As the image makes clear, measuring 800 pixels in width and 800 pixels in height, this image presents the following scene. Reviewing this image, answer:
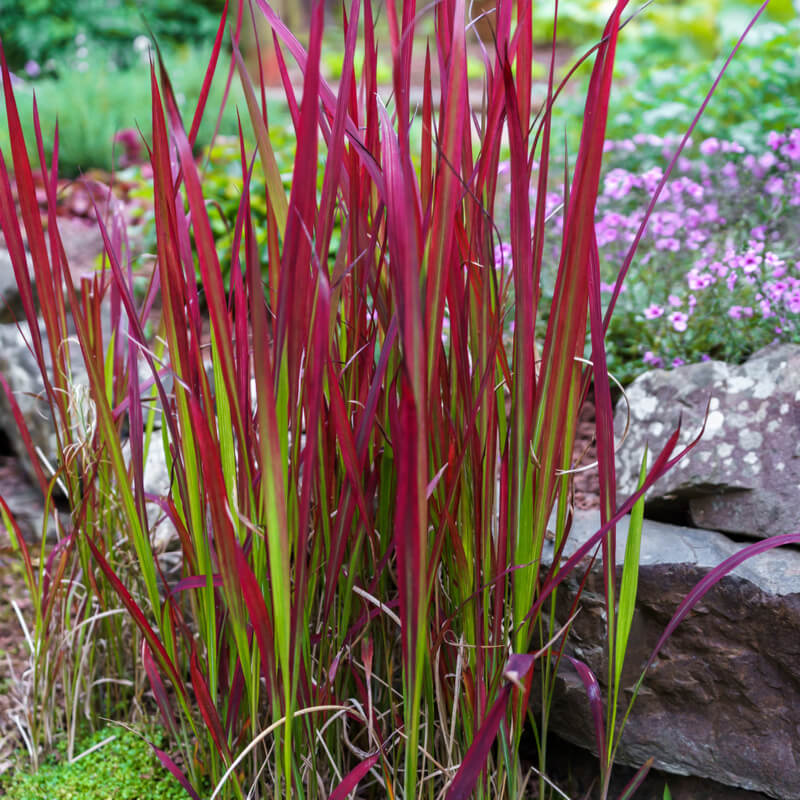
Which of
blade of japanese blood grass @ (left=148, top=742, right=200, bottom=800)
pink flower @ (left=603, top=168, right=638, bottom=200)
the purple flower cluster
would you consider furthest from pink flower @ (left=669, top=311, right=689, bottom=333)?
blade of japanese blood grass @ (left=148, top=742, right=200, bottom=800)

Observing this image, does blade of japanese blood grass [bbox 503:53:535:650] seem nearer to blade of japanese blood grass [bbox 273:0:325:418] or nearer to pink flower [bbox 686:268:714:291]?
blade of japanese blood grass [bbox 273:0:325:418]

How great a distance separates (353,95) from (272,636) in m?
0.67

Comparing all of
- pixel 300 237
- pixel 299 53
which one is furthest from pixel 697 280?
pixel 300 237

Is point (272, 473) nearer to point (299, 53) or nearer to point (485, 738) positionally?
point (485, 738)

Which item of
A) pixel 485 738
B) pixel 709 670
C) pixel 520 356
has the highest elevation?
pixel 520 356

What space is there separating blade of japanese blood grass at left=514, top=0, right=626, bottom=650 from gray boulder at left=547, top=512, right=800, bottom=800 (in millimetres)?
415

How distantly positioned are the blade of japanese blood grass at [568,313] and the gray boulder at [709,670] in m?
0.42

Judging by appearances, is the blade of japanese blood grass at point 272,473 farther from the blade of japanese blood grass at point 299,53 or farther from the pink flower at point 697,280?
the pink flower at point 697,280

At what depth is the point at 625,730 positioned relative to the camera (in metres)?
1.34

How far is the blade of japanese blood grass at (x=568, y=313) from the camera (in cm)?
85

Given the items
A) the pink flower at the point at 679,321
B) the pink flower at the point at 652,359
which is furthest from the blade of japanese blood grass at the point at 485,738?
the pink flower at the point at 652,359

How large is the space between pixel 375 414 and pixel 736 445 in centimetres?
86

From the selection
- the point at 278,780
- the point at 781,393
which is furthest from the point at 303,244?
the point at 781,393

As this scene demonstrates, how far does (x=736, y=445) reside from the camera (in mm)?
1556
